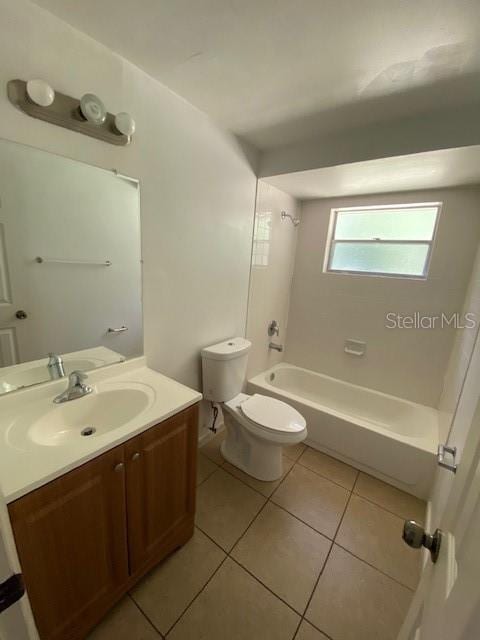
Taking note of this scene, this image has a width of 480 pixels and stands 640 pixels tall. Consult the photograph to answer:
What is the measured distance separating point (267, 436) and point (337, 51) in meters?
1.91

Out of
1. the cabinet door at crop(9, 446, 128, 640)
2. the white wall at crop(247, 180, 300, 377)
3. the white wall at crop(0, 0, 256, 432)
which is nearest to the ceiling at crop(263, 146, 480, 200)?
the white wall at crop(247, 180, 300, 377)

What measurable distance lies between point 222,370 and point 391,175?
1788 mm

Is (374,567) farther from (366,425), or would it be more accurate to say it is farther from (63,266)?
(63,266)

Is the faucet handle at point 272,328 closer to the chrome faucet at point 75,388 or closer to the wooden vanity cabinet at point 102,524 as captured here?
the wooden vanity cabinet at point 102,524

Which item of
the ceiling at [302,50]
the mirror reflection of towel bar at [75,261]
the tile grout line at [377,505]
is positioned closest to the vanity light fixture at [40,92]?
the ceiling at [302,50]

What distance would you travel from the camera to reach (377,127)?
1553 millimetres

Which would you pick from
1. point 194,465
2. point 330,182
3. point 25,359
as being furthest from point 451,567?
point 330,182

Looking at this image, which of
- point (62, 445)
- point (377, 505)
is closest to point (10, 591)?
point (62, 445)

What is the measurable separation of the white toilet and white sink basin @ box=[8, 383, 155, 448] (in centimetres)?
65

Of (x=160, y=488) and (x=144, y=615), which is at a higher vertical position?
(x=160, y=488)

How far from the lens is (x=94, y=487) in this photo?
89 centimetres

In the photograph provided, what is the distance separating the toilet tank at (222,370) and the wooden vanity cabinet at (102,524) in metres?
0.61

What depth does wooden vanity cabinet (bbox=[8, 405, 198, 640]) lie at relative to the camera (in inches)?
30.7

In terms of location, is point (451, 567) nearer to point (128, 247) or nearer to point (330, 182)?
point (128, 247)
